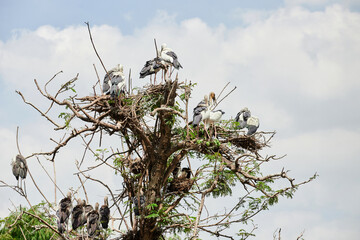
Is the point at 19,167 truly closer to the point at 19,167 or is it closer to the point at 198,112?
the point at 19,167

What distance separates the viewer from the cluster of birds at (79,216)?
27.7 ft

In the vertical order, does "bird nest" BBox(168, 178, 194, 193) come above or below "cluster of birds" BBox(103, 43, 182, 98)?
below

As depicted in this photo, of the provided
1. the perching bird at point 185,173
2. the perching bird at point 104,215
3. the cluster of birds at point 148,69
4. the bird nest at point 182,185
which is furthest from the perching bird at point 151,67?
the perching bird at point 104,215

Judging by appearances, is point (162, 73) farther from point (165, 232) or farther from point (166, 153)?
point (165, 232)

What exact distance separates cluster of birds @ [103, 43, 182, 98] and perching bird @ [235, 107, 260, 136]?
5.97 ft

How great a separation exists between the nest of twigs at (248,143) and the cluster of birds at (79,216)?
2.52 meters

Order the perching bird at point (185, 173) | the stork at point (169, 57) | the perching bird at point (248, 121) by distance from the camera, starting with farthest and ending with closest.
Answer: the perching bird at point (248, 121), the stork at point (169, 57), the perching bird at point (185, 173)

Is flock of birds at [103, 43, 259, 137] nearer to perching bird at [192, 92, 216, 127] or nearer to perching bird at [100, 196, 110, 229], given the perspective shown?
perching bird at [192, 92, 216, 127]

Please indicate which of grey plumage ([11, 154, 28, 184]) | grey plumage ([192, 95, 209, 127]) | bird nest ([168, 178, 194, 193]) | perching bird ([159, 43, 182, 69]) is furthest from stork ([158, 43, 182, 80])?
grey plumage ([11, 154, 28, 184])

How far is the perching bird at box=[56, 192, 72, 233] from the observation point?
8422 millimetres

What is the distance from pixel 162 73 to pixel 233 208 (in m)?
2.60

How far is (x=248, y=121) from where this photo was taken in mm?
10312

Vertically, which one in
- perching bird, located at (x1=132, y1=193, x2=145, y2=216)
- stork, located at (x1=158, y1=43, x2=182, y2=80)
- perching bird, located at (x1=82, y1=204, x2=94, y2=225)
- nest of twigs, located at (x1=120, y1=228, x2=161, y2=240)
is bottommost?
nest of twigs, located at (x1=120, y1=228, x2=161, y2=240)

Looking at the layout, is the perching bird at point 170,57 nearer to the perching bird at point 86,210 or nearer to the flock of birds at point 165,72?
the flock of birds at point 165,72
